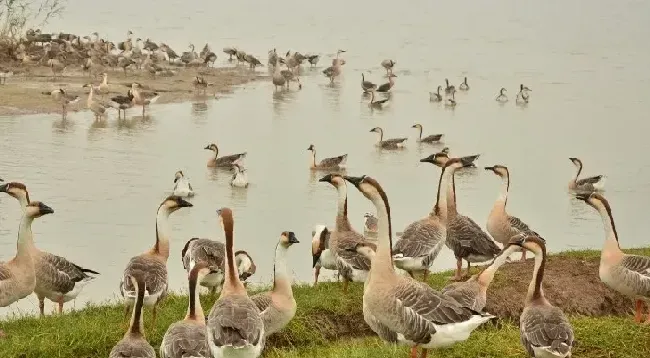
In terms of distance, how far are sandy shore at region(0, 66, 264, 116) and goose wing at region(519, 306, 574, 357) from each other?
22.5 m

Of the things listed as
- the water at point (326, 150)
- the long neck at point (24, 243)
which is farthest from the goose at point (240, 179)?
the long neck at point (24, 243)

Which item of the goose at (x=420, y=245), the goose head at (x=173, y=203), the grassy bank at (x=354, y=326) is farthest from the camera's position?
the goose at (x=420, y=245)

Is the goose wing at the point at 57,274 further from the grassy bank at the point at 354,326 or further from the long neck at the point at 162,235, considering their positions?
the long neck at the point at 162,235

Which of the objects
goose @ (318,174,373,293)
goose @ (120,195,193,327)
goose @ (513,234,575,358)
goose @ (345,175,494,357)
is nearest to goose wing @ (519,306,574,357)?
goose @ (513,234,575,358)

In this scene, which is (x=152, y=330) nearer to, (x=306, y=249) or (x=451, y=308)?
(x=451, y=308)

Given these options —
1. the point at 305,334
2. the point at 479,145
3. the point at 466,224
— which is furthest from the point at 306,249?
the point at 479,145

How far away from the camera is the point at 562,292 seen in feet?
43.4

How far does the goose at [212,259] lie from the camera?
12.0 metres

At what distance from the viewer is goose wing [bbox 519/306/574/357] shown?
9117 millimetres

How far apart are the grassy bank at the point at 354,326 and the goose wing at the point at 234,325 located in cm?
118

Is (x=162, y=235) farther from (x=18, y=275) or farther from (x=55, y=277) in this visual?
(x=18, y=275)

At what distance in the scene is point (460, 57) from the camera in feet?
174

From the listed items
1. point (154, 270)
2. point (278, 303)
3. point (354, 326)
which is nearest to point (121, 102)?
point (154, 270)

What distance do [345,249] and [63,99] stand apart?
18845 mm
